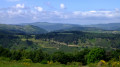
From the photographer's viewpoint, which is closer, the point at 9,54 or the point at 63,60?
the point at 63,60

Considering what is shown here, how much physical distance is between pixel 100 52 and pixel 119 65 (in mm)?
45103

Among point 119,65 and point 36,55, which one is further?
point 36,55

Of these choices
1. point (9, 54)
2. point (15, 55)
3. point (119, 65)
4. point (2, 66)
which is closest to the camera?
point (119, 65)

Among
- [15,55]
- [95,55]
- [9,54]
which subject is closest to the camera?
[95,55]

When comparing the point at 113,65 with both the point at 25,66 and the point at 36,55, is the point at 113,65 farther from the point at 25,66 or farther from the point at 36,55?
the point at 36,55

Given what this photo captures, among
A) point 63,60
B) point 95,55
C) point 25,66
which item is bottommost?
point 63,60

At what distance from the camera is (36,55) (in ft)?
225

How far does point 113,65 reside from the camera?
14.3 metres

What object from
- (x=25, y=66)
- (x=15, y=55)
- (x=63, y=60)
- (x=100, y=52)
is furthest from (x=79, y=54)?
(x=25, y=66)

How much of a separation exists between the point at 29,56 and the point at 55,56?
1195 cm

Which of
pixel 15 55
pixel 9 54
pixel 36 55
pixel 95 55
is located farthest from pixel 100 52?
pixel 9 54

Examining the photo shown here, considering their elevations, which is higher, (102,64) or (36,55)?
(102,64)

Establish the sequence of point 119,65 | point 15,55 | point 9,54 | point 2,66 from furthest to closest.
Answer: point 9,54, point 15,55, point 2,66, point 119,65

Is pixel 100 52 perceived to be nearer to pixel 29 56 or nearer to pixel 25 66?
pixel 29 56
